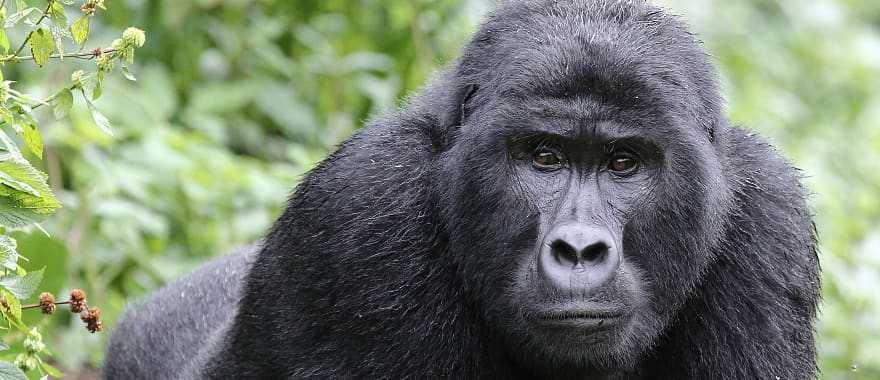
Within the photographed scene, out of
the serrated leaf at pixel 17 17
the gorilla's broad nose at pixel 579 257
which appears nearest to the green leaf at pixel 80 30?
the serrated leaf at pixel 17 17

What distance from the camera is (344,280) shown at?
16.8 feet

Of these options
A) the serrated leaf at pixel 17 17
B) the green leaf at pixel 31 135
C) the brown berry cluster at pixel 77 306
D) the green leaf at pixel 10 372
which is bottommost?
the green leaf at pixel 10 372

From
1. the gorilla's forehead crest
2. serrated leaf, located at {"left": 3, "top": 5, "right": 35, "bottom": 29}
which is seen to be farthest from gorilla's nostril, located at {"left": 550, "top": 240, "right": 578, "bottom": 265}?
serrated leaf, located at {"left": 3, "top": 5, "right": 35, "bottom": 29}

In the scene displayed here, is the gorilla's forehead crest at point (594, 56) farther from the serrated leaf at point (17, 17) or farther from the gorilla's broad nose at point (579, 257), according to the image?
the serrated leaf at point (17, 17)

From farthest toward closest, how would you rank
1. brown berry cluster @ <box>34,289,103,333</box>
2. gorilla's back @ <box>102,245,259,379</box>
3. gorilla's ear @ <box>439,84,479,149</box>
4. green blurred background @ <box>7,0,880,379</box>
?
green blurred background @ <box>7,0,880,379</box>
gorilla's back @ <box>102,245,259,379</box>
gorilla's ear @ <box>439,84,479,149</box>
brown berry cluster @ <box>34,289,103,333</box>

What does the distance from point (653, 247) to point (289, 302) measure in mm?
1477

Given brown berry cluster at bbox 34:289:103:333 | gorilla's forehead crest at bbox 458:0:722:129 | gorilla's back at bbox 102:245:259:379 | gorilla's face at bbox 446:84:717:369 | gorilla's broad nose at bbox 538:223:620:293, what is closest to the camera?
brown berry cluster at bbox 34:289:103:333

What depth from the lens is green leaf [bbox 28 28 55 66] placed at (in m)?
4.04

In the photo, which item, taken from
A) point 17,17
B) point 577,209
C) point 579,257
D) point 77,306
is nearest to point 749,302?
point 577,209

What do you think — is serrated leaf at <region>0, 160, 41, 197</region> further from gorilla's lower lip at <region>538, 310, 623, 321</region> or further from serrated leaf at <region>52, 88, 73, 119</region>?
gorilla's lower lip at <region>538, 310, 623, 321</region>

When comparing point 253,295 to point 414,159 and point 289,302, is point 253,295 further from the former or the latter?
point 414,159

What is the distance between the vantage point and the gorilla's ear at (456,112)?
5156 millimetres

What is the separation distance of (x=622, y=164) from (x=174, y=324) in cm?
291

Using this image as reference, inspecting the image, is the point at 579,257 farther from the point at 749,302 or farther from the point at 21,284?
the point at 21,284
